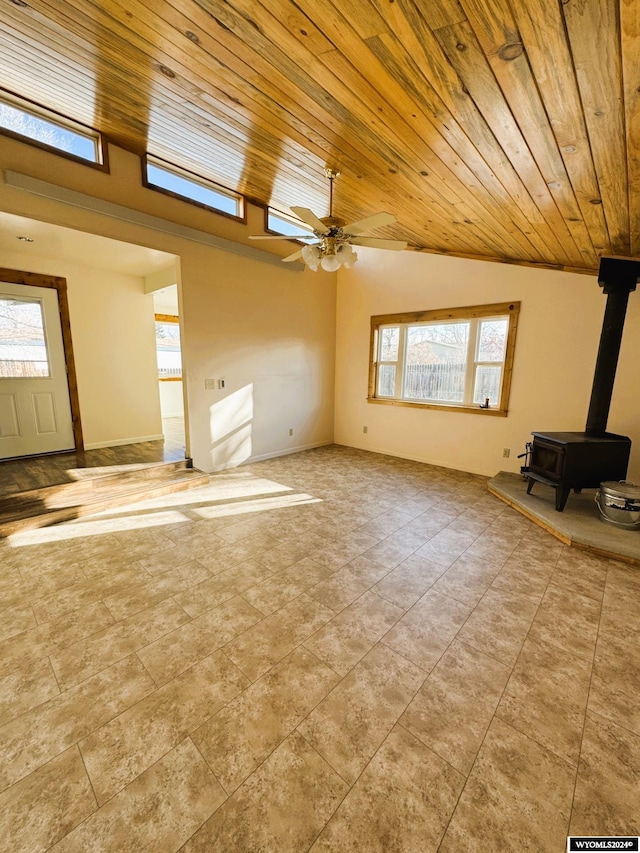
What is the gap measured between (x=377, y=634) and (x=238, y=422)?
353 centimetres

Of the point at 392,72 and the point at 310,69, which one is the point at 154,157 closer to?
the point at 310,69

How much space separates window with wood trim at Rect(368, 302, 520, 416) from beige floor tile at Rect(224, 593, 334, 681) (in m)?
3.77

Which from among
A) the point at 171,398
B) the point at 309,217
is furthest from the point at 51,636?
the point at 171,398

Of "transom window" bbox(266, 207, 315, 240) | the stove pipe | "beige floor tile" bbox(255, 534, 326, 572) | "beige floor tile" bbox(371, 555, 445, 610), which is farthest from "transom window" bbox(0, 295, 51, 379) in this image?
the stove pipe

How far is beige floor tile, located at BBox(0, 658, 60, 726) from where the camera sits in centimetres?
149

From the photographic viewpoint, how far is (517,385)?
4.48 m

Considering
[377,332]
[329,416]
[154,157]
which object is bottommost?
[329,416]

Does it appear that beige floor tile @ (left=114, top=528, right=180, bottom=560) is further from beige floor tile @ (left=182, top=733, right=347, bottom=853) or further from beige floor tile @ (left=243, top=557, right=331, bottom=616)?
beige floor tile @ (left=182, top=733, right=347, bottom=853)

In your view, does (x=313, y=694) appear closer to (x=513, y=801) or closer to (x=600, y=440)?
(x=513, y=801)

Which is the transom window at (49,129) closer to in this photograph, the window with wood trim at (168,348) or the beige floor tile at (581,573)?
the window with wood trim at (168,348)

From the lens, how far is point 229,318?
4582mm

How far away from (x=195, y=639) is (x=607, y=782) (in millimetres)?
1847

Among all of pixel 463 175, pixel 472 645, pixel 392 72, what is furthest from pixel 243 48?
pixel 472 645

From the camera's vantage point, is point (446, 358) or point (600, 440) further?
point (446, 358)
